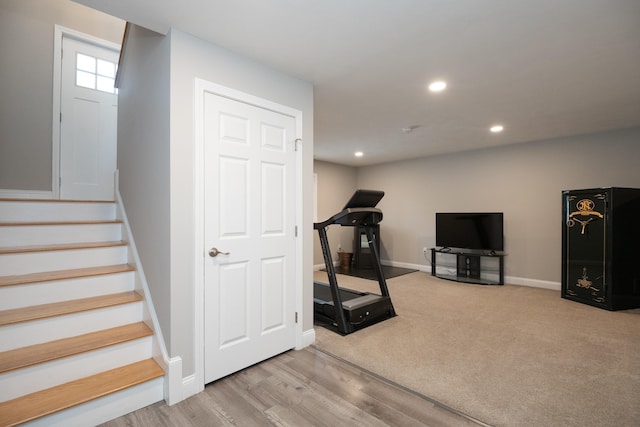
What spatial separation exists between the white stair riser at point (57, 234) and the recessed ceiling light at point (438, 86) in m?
3.25

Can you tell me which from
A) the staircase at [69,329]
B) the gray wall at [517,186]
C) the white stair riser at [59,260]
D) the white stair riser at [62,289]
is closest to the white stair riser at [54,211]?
the staircase at [69,329]

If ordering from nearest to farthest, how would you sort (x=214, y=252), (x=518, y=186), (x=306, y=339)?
(x=214, y=252)
(x=306, y=339)
(x=518, y=186)

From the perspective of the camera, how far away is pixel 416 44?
6.97 ft

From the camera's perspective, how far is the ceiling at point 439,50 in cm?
176

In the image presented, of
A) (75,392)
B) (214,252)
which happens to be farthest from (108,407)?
(214,252)

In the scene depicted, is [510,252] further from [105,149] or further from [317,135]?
[105,149]

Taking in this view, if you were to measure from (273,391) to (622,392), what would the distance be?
2373mm

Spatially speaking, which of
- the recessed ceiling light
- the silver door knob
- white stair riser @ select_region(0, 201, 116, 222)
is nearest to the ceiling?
the recessed ceiling light

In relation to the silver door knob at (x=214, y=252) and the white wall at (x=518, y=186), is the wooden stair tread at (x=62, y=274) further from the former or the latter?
the white wall at (x=518, y=186)

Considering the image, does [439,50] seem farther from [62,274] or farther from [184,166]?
[62,274]

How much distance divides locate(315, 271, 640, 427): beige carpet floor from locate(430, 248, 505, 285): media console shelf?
1.02m

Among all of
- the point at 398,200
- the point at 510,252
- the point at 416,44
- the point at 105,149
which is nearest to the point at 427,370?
the point at 416,44

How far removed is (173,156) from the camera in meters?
1.96

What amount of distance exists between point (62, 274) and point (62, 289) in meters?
0.16
